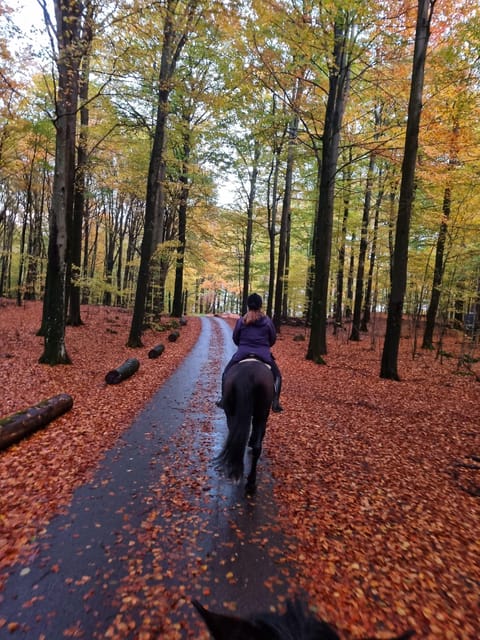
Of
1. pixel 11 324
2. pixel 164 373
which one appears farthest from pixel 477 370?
pixel 11 324

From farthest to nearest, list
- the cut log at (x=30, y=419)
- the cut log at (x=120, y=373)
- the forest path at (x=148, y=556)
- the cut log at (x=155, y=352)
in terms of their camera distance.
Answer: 1. the cut log at (x=155, y=352)
2. the cut log at (x=120, y=373)
3. the cut log at (x=30, y=419)
4. the forest path at (x=148, y=556)

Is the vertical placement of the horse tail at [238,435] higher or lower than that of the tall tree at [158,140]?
lower

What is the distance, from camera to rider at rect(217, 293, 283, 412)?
461 centimetres

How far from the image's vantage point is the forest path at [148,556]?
252 cm

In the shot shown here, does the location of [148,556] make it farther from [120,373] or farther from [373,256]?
[373,256]

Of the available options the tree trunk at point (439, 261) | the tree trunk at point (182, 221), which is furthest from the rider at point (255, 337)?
the tree trunk at point (182, 221)

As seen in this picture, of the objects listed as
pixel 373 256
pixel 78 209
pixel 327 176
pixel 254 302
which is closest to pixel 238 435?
pixel 254 302

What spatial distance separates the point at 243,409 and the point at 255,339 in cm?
105

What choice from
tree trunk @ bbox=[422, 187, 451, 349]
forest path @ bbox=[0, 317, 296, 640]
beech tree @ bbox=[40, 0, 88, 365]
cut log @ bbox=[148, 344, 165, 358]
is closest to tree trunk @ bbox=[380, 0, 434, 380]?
tree trunk @ bbox=[422, 187, 451, 349]

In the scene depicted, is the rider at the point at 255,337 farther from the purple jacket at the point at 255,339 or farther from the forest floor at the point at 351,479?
the forest floor at the point at 351,479

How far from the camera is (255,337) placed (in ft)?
15.6

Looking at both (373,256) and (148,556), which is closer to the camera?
(148,556)

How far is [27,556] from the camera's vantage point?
310 cm

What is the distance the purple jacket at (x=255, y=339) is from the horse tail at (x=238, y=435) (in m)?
0.57
